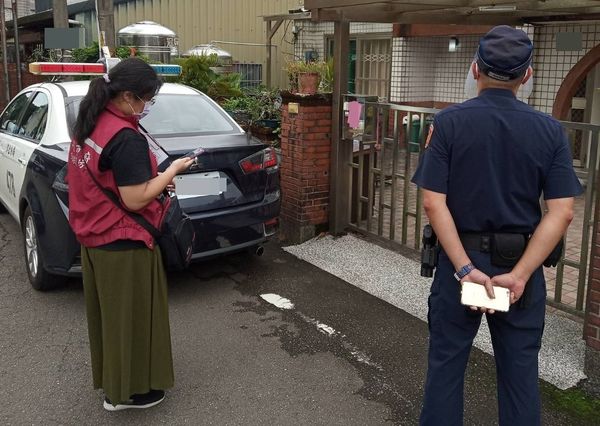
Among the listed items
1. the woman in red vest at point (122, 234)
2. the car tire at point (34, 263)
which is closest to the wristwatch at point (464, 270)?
the woman in red vest at point (122, 234)

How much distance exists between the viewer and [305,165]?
20.2ft

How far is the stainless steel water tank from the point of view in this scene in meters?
13.1

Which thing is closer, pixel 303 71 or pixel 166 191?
pixel 166 191

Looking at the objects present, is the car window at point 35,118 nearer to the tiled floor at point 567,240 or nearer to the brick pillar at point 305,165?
the brick pillar at point 305,165

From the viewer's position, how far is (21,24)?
1872 centimetres

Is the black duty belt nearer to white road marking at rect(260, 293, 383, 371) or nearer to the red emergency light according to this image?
white road marking at rect(260, 293, 383, 371)

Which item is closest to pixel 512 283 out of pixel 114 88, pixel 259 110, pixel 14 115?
pixel 114 88

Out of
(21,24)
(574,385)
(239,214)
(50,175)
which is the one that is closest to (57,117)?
(50,175)

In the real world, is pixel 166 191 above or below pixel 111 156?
below

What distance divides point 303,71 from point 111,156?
3518mm

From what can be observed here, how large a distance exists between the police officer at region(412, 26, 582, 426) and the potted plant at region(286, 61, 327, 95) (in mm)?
3639

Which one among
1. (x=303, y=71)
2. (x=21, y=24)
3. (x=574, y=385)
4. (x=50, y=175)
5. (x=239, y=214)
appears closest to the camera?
(x=574, y=385)

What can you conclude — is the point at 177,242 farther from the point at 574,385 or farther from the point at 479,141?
the point at 574,385

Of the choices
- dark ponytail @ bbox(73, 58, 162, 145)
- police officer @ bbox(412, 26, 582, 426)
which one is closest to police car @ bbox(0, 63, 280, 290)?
dark ponytail @ bbox(73, 58, 162, 145)
